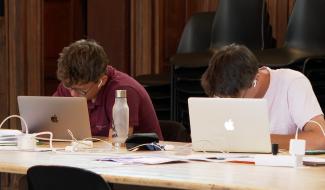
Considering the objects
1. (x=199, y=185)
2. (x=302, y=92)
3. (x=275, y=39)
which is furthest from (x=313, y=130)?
(x=275, y=39)

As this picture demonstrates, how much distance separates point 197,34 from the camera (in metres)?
5.57

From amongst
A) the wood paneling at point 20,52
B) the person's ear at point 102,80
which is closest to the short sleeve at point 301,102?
the person's ear at point 102,80

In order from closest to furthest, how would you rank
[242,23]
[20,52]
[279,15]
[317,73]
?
[317,73], [242,23], [279,15], [20,52]

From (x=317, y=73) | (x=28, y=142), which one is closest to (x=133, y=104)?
(x=28, y=142)

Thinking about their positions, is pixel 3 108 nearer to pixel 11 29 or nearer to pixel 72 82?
pixel 11 29

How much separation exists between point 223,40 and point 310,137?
210 cm

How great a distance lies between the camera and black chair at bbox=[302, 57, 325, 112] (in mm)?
4503

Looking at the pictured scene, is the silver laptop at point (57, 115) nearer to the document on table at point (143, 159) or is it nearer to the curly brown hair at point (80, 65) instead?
the curly brown hair at point (80, 65)

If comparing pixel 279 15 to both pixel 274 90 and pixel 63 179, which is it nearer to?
pixel 274 90

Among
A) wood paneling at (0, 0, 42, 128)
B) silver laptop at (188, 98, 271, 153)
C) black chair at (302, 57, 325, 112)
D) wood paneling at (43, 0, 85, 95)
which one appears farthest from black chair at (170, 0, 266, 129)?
silver laptop at (188, 98, 271, 153)

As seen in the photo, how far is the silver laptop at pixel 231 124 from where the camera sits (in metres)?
2.85

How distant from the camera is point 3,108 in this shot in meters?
5.93

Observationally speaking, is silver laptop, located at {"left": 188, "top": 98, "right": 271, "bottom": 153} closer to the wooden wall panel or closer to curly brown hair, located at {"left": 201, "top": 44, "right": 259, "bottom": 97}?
curly brown hair, located at {"left": 201, "top": 44, "right": 259, "bottom": 97}

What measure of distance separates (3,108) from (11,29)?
1.99 feet
